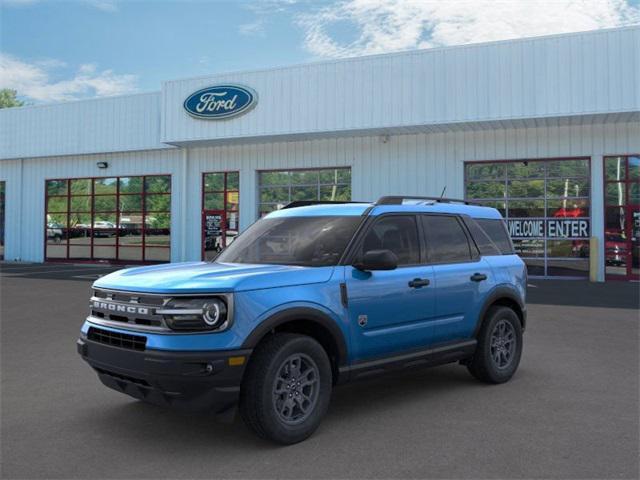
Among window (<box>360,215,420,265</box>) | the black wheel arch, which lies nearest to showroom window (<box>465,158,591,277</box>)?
window (<box>360,215,420,265</box>)

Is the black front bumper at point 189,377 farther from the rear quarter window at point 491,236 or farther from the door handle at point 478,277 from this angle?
the rear quarter window at point 491,236

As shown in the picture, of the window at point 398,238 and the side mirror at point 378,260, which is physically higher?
the window at point 398,238

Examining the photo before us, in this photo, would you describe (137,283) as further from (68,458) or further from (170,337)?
(68,458)

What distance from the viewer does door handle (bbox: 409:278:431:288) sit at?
535cm

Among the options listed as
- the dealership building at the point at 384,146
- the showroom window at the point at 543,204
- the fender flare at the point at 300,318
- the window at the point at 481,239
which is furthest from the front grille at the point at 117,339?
the showroom window at the point at 543,204

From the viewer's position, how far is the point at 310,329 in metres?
4.76

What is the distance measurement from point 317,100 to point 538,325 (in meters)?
12.2

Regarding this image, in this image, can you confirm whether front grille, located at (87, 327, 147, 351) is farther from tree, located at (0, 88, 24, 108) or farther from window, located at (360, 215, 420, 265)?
tree, located at (0, 88, 24, 108)

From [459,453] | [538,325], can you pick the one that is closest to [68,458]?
[459,453]

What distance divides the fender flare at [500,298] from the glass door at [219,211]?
1736cm

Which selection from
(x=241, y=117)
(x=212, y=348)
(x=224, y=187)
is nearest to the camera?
(x=212, y=348)

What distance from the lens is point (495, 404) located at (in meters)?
5.54

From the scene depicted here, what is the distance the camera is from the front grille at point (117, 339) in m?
4.32

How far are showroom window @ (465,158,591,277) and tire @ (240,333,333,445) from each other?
1592 cm
